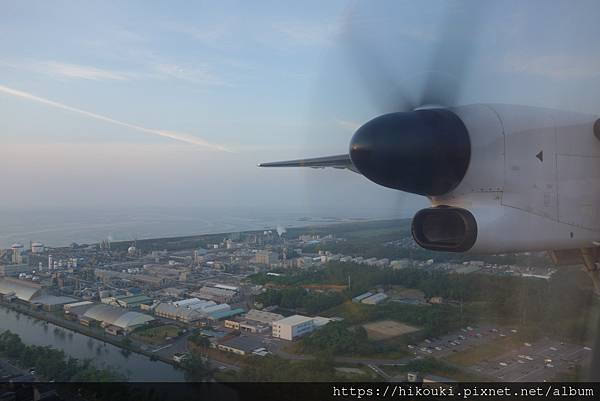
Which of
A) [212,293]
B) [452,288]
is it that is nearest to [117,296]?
[212,293]

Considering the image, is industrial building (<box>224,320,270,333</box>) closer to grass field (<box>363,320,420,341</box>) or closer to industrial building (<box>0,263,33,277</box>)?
grass field (<box>363,320,420,341</box>)

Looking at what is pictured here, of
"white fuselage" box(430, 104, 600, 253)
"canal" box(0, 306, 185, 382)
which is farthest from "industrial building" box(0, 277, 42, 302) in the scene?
"white fuselage" box(430, 104, 600, 253)

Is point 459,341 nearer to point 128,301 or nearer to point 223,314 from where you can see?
point 223,314

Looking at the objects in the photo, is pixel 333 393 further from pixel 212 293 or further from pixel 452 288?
pixel 212 293

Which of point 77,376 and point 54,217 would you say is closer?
point 77,376

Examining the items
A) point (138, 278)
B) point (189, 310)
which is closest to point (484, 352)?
point (189, 310)

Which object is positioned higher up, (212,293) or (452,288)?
(452,288)
